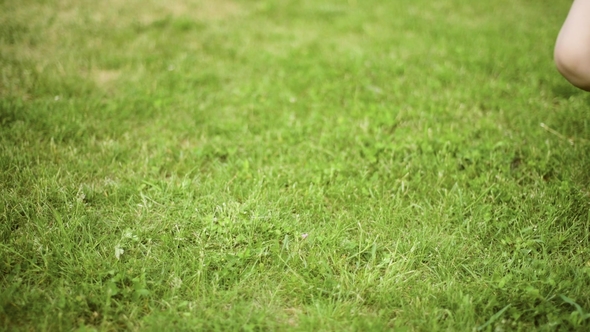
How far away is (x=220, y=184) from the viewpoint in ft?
9.07

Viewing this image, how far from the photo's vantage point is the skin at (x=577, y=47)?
1.98m

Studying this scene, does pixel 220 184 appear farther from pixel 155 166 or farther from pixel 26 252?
pixel 26 252

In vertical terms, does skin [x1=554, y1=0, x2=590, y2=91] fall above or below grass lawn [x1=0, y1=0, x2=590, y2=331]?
above

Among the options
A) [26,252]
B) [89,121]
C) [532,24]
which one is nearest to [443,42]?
[532,24]

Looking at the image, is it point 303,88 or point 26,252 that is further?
point 303,88

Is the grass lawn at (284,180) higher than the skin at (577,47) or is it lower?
lower

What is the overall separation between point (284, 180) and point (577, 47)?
1.83m

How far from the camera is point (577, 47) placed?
1997 mm

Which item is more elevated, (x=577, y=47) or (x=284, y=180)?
(x=577, y=47)

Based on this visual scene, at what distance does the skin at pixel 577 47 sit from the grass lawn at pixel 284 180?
0.90m

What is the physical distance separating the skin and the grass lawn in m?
0.90

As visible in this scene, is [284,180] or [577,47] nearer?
[577,47]

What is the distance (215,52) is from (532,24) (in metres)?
4.10

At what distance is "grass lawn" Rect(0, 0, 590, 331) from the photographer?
2078 mm
